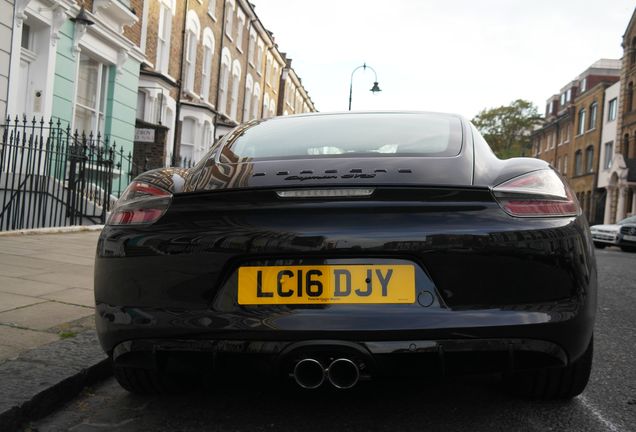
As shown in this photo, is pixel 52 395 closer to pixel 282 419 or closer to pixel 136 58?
pixel 282 419

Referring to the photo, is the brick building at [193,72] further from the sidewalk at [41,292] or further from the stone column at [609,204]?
the stone column at [609,204]

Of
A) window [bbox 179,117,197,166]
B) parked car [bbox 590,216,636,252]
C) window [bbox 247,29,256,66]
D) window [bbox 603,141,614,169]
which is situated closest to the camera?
parked car [bbox 590,216,636,252]

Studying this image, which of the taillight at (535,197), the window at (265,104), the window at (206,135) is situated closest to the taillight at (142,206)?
the taillight at (535,197)

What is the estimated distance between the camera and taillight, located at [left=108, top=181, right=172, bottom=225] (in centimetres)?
244

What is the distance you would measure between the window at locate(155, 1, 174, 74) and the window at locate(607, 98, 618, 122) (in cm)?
2925

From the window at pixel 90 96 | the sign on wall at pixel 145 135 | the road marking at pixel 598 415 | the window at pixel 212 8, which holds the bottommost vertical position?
the road marking at pixel 598 415

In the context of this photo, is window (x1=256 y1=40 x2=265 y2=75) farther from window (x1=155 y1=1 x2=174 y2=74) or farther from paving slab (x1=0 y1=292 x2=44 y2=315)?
paving slab (x1=0 y1=292 x2=44 y2=315)

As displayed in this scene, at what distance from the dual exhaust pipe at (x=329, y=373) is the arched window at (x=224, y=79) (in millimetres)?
23971

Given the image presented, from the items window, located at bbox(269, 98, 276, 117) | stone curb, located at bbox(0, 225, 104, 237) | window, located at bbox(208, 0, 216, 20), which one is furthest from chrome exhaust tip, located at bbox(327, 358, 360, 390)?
window, located at bbox(269, 98, 276, 117)

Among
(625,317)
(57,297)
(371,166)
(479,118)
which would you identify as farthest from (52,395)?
(479,118)

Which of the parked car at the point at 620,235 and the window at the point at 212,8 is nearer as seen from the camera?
the parked car at the point at 620,235

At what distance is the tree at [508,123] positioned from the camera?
54.6 metres

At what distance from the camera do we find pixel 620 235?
18.5m

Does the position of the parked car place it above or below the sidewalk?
above
